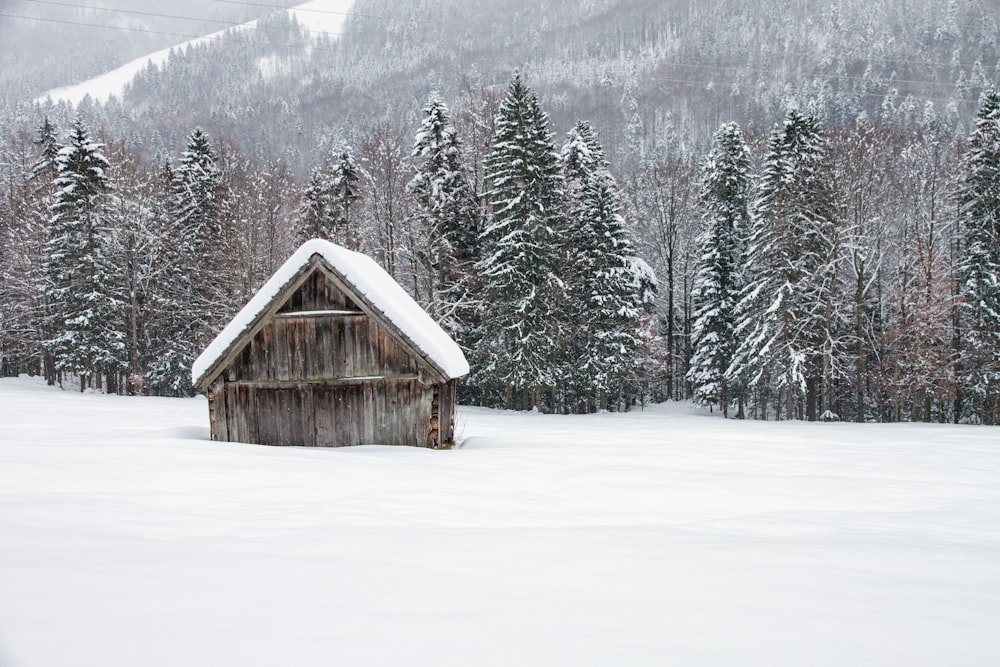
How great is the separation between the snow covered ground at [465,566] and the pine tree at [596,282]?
2127 cm

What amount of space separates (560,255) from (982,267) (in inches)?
762

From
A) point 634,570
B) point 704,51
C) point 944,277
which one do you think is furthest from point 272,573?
point 704,51

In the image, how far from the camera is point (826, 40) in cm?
15562

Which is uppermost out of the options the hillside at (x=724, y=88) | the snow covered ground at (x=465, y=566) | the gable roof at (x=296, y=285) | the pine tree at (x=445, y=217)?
the hillside at (x=724, y=88)

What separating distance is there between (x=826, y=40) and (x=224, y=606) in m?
194

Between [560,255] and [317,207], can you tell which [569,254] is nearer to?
[560,255]

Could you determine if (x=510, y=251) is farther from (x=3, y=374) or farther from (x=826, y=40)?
(x=826, y=40)

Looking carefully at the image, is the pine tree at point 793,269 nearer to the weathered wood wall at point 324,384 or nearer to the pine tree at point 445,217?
the pine tree at point 445,217

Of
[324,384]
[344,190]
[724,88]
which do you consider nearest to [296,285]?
[324,384]

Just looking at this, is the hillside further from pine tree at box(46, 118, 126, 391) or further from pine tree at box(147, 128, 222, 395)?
pine tree at box(46, 118, 126, 391)

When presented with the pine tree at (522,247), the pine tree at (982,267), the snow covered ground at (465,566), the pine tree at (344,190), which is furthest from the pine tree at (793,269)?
the pine tree at (344,190)

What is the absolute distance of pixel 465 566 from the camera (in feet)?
12.8

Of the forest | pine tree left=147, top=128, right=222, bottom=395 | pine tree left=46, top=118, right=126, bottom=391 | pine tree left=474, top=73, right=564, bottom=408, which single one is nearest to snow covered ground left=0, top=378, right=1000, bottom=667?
pine tree left=474, top=73, right=564, bottom=408

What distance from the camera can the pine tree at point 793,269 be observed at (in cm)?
2761
